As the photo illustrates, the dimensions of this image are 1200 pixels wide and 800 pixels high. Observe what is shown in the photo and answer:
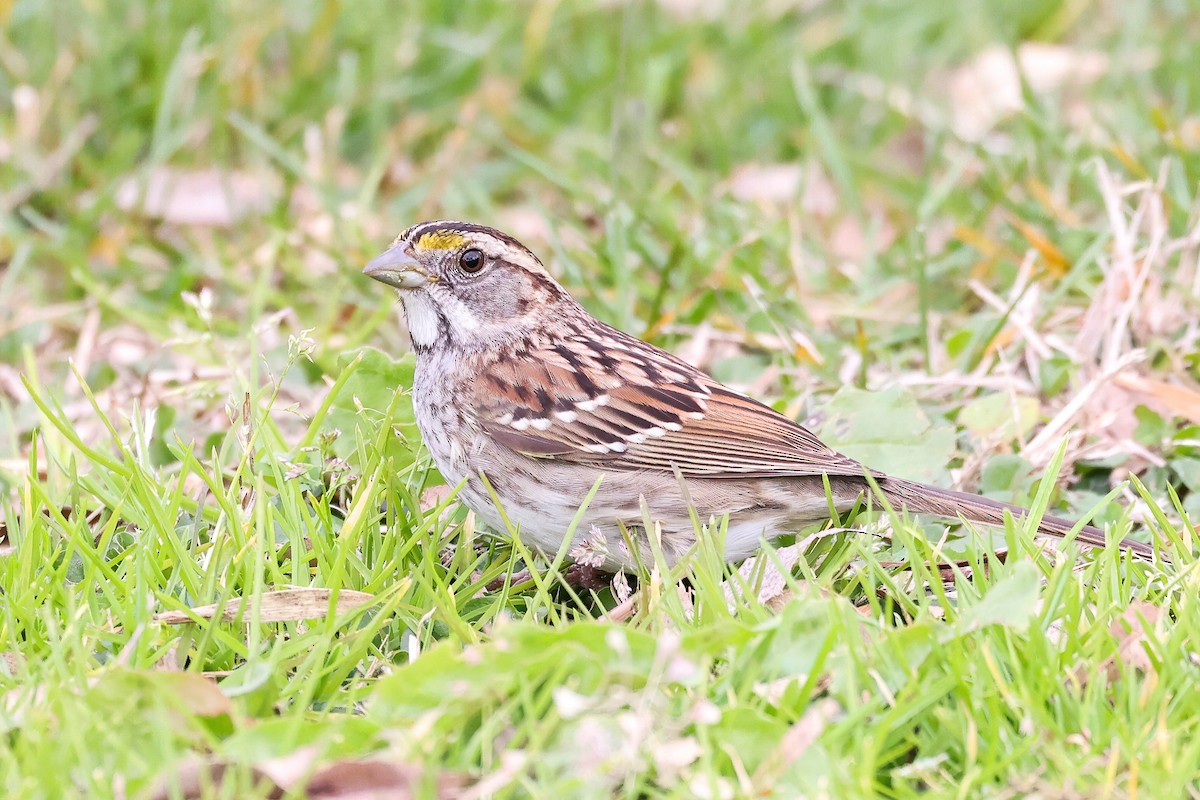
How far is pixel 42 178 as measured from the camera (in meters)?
5.58

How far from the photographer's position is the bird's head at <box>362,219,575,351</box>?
3818 millimetres

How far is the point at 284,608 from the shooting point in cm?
288

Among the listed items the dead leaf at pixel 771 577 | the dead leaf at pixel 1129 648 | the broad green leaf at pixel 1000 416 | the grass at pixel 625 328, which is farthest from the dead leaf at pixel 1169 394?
the dead leaf at pixel 1129 648

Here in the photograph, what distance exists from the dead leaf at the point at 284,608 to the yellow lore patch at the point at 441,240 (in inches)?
46.2

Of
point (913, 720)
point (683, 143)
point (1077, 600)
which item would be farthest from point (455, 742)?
point (683, 143)

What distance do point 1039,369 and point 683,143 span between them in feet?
7.80

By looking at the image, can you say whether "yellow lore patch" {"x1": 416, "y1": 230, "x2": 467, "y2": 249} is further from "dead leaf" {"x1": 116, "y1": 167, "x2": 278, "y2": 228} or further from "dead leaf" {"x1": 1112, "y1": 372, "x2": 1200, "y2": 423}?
"dead leaf" {"x1": 116, "y1": 167, "x2": 278, "y2": 228}

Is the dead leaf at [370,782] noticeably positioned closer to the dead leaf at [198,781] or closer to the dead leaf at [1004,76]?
the dead leaf at [198,781]

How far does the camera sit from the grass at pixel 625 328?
2.42 m

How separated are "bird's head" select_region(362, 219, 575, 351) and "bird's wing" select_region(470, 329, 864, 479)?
0.14 m

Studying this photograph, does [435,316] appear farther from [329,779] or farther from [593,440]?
[329,779]

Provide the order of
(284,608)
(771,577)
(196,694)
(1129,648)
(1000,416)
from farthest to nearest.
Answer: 1. (1000,416)
2. (771,577)
3. (284,608)
4. (1129,648)
5. (196,694)

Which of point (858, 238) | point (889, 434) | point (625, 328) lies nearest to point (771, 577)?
point (889, 434)

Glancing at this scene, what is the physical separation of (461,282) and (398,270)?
176 millimetres
